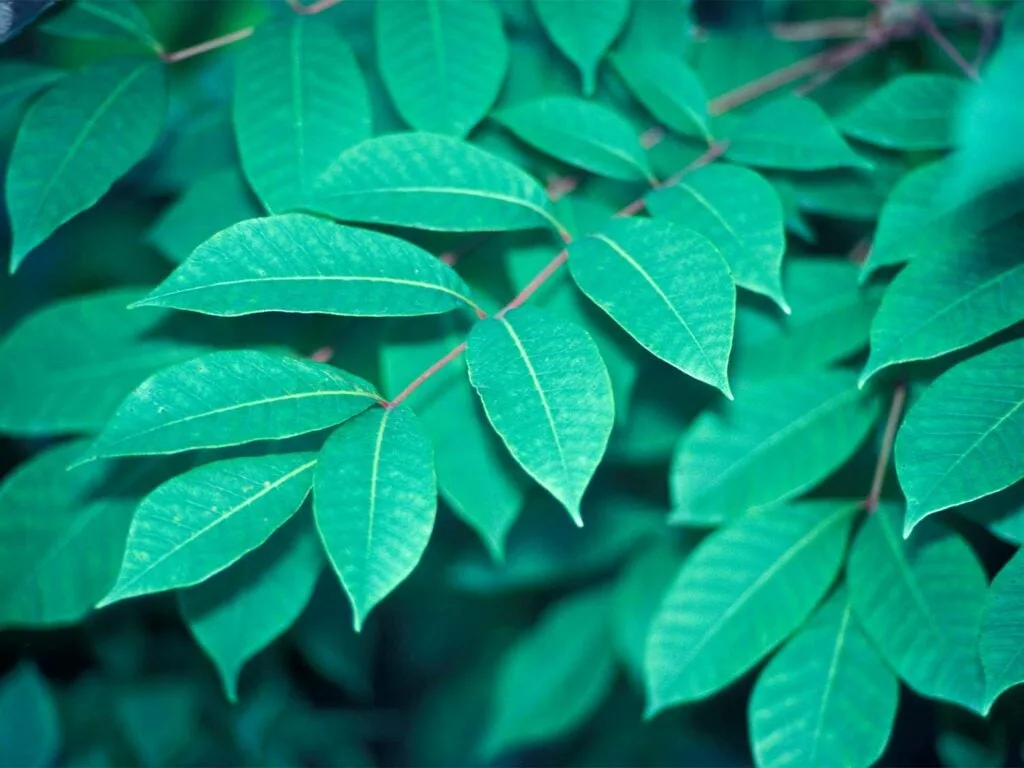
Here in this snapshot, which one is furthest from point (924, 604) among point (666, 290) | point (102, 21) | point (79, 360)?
point (102, 21)

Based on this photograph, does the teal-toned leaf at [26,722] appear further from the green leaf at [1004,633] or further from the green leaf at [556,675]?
the green leaf at [1004,633]

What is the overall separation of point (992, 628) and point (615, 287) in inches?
16.5

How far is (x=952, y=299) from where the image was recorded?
829 mm

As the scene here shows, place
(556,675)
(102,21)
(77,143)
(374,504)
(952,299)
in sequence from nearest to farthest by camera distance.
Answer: (374,504) < (952,299) < (77,143) < (102,21) < (556,675)

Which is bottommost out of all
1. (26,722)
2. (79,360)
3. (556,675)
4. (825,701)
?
(556,675)

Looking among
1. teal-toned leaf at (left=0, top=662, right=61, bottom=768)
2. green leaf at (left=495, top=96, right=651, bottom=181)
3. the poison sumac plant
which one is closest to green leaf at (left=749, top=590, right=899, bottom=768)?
the poison sumac plant

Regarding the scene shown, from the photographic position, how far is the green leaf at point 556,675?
1.45 m

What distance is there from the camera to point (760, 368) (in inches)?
41.9

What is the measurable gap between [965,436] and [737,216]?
0.29m

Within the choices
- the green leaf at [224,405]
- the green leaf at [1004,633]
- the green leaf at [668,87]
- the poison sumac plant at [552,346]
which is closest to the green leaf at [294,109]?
the poison sumac plant at [552,346]

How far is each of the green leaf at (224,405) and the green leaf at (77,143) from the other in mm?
259

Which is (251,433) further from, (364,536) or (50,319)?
(50,319)

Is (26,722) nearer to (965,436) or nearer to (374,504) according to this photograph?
(374,504)

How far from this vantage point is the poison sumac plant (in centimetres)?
74
